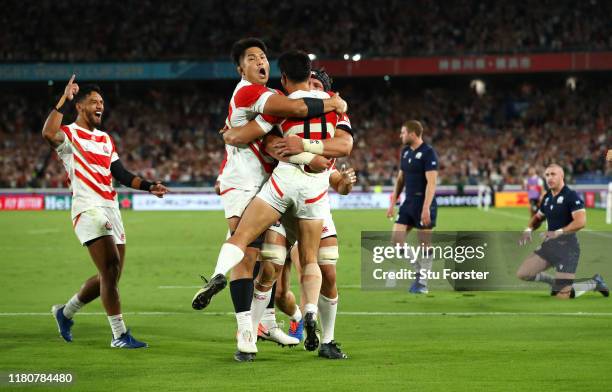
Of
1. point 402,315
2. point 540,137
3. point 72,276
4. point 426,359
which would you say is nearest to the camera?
point 426,359

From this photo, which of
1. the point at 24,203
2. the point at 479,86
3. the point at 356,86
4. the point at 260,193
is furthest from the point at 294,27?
the point at 260,193

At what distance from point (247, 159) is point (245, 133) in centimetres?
38

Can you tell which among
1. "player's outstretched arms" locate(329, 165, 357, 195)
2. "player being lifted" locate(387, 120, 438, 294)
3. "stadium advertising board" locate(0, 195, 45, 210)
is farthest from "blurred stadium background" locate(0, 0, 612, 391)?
"player's outstretched arms" locate(329, 165, 357, 195)

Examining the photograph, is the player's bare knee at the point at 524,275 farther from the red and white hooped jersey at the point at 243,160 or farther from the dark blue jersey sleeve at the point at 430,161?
the red and white hooped jersey at the point at 243,160

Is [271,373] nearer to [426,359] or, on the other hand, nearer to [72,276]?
[426,359]

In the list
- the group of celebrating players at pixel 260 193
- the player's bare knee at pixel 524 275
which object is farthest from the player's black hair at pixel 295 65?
the player's bare knee at pixel 524 275

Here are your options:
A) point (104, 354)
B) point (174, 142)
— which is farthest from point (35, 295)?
point (174, 142)

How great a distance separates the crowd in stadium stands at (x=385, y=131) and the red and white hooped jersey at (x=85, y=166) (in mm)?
33969

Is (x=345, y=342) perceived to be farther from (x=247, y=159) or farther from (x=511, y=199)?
(x=511, y=199)

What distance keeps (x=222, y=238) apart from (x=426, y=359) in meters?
16.2

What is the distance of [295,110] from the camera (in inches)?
276

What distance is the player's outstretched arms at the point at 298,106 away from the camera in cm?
701

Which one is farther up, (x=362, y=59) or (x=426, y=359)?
(x=362, y=59)

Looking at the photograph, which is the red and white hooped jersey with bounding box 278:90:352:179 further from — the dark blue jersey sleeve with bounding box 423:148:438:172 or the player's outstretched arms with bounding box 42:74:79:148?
the dark blue jersey sleeve with bounding box 423:148:438:172
